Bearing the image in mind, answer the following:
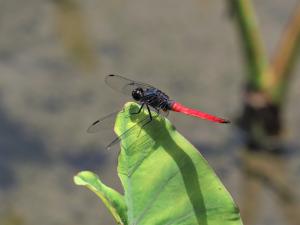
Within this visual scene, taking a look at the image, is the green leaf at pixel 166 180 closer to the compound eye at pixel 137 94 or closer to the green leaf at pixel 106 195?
the green leaf at pixel 106 195

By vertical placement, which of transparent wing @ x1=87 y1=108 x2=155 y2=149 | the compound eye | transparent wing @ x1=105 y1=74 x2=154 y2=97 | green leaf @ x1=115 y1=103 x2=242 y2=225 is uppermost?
transparent wing @ x1=105 y1=74 x2=154 y2=97

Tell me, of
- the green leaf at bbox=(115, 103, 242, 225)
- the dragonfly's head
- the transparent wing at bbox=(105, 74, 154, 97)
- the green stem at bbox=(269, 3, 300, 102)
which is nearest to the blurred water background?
the green stem at bbox=(269, 3, 300, 102)

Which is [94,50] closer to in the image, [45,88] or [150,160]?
[45,88]

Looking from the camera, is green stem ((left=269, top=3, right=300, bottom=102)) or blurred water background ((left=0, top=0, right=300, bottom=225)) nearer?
green stem ((left=269, top=3, right=300, bottom=102))

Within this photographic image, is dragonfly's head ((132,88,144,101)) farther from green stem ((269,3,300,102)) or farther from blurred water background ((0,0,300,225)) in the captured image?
blurred water background ((0,0,300,225))

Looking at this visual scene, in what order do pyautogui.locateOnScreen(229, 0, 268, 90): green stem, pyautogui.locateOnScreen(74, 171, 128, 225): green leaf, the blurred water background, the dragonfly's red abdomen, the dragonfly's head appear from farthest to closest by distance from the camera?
the blurred water background < pyautogui.locateOnScreen(229, 0, 268, 90): green stem < the dragonfly's head < the dragonfly's red abdomen < pyautogui.locateOnScreen(74, 171, 128, 225): green leaf

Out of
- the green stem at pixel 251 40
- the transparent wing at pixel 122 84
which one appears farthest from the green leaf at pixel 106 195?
the green stem at pixel 251 40

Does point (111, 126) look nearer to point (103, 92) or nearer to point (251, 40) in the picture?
point (251, 40)
